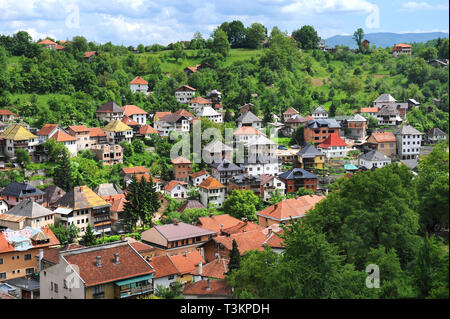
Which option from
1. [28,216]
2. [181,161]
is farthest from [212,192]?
[28,216]

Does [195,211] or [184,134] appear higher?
[184,134]

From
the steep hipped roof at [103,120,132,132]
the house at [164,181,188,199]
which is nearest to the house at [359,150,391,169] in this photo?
the house at [164,181,188,199]

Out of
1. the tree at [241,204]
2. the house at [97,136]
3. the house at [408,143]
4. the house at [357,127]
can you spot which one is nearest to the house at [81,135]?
the house at [97,136]

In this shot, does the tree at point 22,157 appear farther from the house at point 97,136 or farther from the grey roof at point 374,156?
the grey roof at point 374,156

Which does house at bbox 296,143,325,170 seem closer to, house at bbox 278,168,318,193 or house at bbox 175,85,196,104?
house at bbox 278,168,318,193

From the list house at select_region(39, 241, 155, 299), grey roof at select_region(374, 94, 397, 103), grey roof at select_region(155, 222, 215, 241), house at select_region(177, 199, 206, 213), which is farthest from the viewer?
grey roof at select_region(374, 94, 397, 103)

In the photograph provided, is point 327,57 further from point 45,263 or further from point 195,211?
point 45,263
